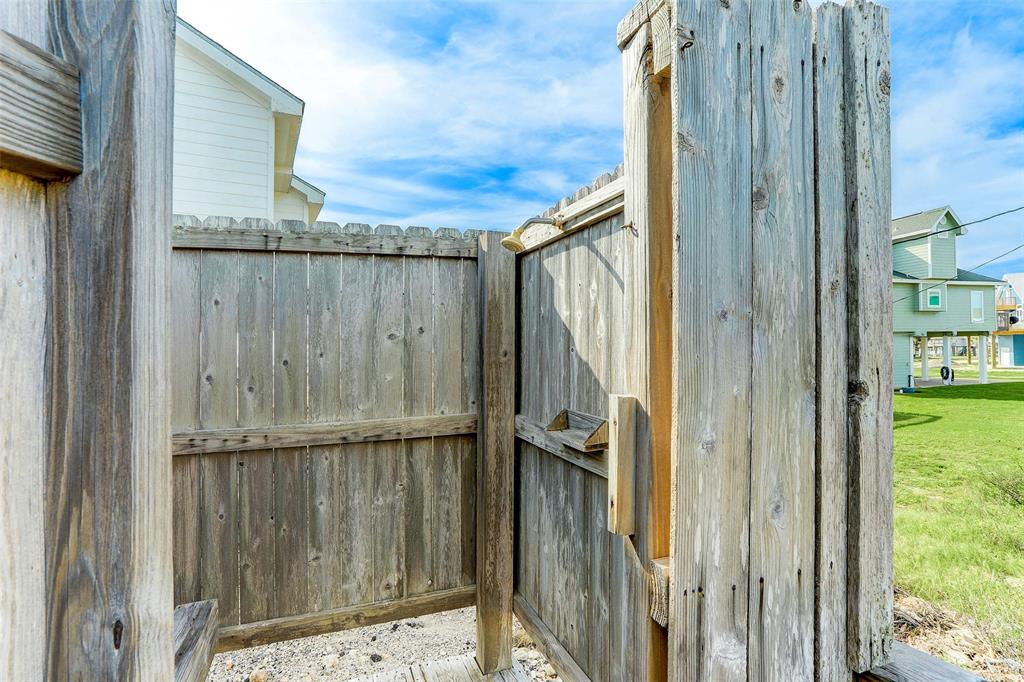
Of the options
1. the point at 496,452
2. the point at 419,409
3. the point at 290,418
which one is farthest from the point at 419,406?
the point at 290,418

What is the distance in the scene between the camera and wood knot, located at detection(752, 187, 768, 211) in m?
0.82

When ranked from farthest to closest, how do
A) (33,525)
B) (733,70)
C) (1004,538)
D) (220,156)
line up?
(220,156), (1004,538), (733,70), (33,525)

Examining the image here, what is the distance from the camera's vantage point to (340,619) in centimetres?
209

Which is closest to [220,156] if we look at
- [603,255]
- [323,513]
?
[323,513]

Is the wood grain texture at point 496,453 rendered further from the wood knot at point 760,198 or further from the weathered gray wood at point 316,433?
the wood knot at point 760,198

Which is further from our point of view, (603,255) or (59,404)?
(603,255)

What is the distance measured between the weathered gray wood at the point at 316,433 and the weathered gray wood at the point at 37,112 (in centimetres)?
172

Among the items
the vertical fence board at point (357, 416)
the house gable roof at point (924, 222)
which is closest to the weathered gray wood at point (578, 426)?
the vertical fence board at point (357, 416)

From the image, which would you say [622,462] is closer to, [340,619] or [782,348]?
[782,348]

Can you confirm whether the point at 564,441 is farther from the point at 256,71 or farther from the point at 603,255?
the point at 256,71

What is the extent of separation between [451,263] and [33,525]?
1.87 m

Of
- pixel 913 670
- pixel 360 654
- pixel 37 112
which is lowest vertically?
pixel 360 654

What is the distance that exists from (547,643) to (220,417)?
1.61 metres

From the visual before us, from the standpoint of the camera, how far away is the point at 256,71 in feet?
14.9
